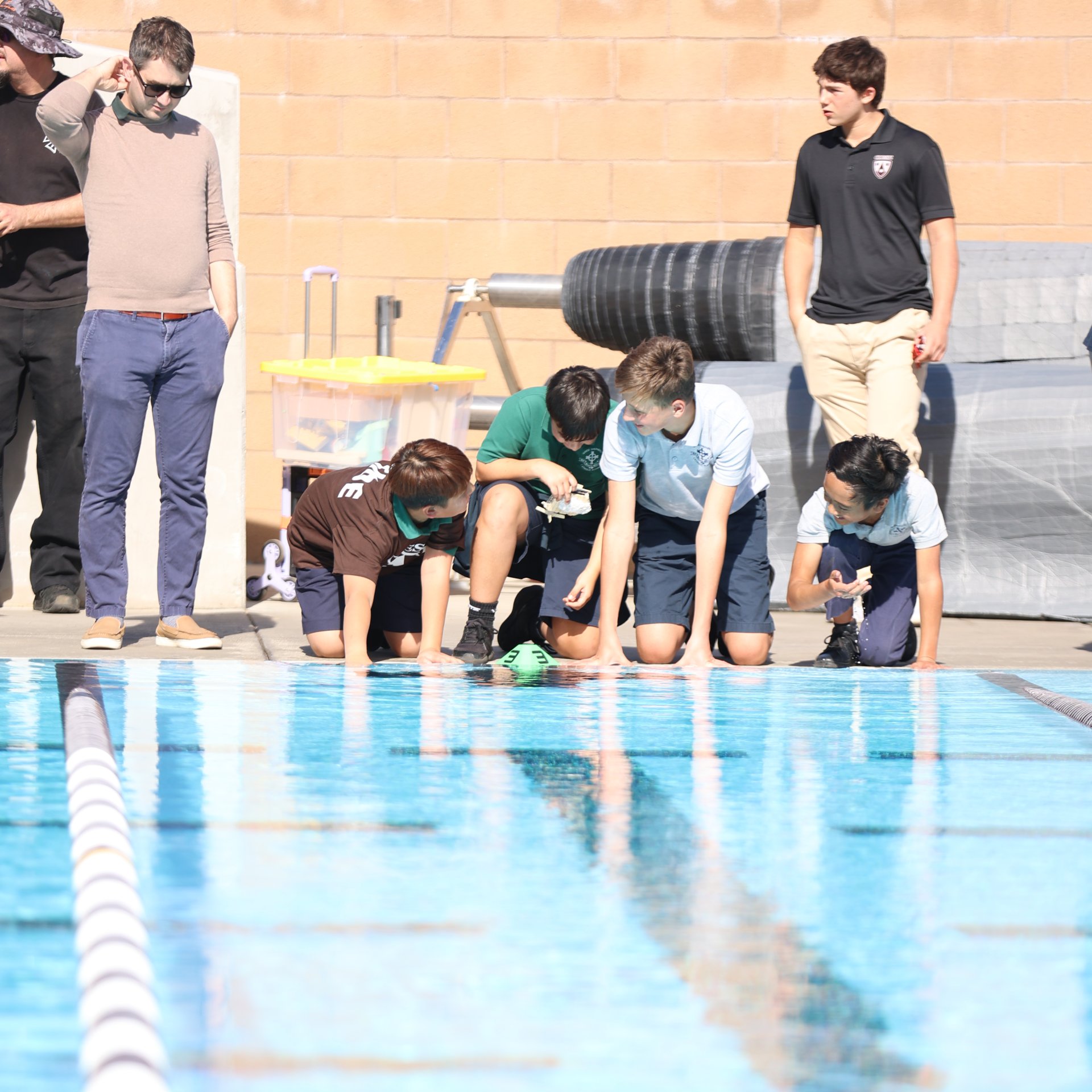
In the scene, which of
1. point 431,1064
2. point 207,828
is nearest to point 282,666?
point 207,828

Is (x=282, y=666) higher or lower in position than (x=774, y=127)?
lower

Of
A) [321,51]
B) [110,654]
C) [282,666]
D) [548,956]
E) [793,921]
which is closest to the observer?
[548,956]

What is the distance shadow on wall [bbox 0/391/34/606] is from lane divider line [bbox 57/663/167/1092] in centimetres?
295

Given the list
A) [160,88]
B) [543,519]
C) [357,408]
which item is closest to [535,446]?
[543,519]

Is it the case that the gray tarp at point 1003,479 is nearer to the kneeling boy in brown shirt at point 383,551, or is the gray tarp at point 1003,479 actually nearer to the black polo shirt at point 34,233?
the kneeling boy in brown shirt at point 383,551

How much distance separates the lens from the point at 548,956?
176 cm

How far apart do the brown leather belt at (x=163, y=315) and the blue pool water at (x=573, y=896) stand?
1.50 meters

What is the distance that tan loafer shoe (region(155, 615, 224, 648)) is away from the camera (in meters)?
4.59

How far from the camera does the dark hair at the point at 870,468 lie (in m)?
4.26

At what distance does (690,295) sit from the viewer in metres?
6.05

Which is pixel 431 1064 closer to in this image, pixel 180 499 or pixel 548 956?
pixel 548 956

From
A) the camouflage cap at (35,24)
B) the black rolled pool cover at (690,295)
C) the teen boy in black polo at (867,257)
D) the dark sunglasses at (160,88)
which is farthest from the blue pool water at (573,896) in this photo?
the black rolled pool cover at (690,295)

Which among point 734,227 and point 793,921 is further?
point 734,227

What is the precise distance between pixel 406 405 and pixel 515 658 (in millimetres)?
1767
